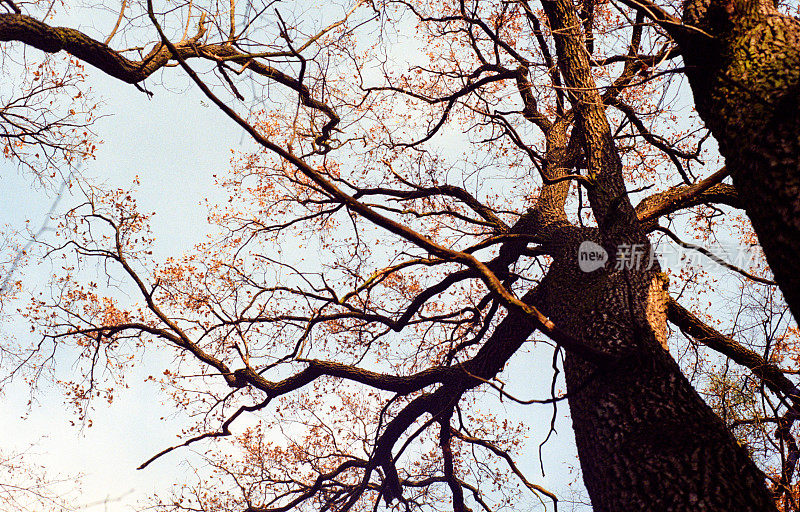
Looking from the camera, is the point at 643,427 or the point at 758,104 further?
the point at 643,427

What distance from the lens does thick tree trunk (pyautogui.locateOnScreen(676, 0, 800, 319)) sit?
6.65 ft

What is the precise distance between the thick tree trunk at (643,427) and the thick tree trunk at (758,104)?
3.13ft

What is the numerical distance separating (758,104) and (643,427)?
1.79 metres

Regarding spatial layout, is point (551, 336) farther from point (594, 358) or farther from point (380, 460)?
point (380, 460)

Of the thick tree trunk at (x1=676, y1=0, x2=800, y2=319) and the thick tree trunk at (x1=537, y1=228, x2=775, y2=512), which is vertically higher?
the thick tree trunk at (x1=676, y1=0, x2=800, y2=319)

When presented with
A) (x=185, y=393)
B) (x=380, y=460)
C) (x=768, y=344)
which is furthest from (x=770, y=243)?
(x=185, y=393)

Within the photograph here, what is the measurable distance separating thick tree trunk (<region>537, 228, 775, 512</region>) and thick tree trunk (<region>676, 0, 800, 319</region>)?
953mm

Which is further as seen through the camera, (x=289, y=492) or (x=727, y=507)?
(x=289, y=492)

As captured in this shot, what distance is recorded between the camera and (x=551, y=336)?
2.65m

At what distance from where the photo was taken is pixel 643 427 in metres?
2.78

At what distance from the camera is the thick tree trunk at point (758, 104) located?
6.65 ft

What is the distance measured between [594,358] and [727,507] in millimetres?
915

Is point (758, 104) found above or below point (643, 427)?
above

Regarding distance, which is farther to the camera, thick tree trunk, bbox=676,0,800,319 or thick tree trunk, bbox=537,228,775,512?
thick tree trunk, bbox=537,228,775,512
